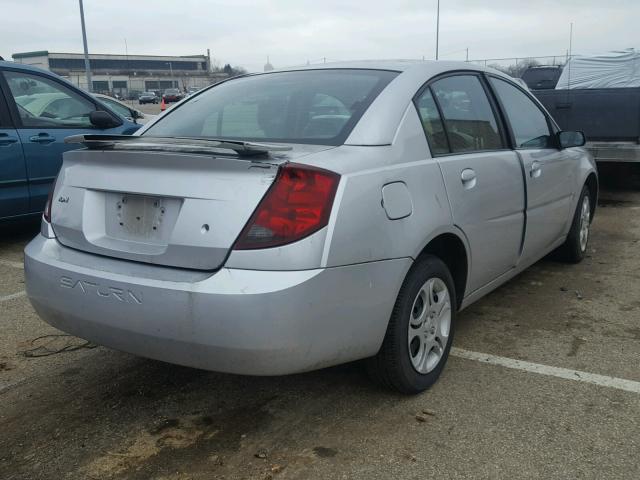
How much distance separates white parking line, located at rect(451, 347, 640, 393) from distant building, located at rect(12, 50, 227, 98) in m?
92.2

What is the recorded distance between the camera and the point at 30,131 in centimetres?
590

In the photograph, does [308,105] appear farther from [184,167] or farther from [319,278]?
[319,278]

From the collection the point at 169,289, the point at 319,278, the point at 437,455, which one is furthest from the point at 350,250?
the point at 437,455

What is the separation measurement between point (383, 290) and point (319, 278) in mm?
380

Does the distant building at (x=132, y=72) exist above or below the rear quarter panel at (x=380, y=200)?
above

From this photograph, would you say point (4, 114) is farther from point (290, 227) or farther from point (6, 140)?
point (290, 227)

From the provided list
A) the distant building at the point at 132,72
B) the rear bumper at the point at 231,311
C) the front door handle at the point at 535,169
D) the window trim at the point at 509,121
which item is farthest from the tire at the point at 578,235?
the distant building at the point at 132,72

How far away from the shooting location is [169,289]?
238cm

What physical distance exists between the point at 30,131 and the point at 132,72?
11333cm

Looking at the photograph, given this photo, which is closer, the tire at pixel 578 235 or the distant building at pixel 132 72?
the tire at pixel 578 235

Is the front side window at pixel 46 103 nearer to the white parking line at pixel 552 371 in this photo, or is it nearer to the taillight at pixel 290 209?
the taillight at pixel 290 209

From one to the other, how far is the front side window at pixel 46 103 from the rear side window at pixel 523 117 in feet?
14.0

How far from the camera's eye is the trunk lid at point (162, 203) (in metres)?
2.38

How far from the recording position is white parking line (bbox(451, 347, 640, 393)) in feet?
10.2
